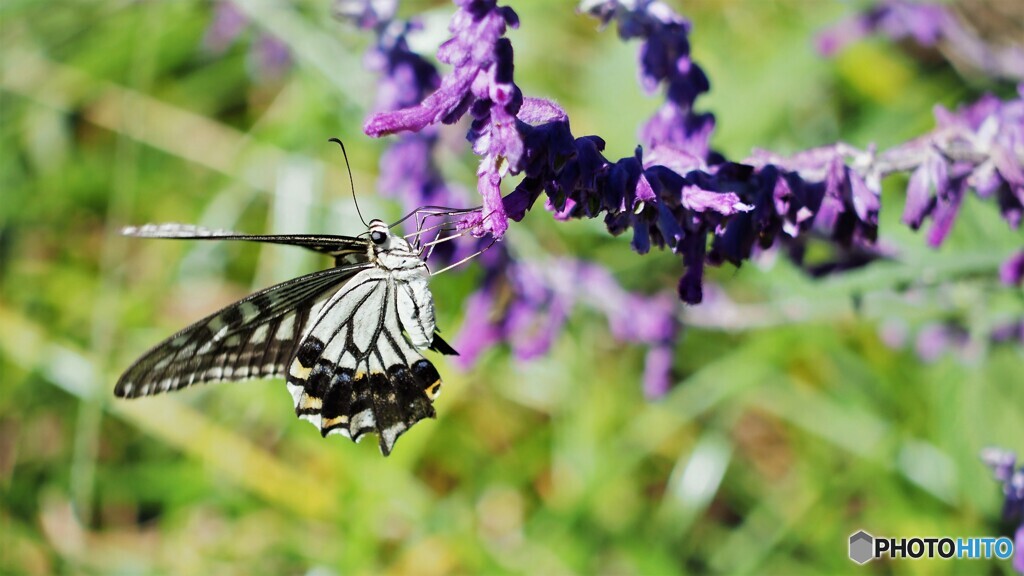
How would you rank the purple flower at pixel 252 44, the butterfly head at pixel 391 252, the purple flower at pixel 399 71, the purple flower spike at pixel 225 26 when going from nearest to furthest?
1. the butterfly head at pixel 391 252
2. the purple flower at pixel 399 71
3. the purple flower at pixel 252 44
4. the purple flower spike at pixel 225 26

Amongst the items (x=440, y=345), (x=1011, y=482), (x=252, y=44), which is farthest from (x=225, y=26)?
(x=1011, y=482)

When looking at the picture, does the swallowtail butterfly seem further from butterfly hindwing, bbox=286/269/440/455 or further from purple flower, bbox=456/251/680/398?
purple flower, bbox=456/251/680/398

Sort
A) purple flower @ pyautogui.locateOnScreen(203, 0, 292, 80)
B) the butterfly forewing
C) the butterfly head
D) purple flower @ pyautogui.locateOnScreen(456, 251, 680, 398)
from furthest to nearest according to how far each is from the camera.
Answer: purple flower @ pyautogui.locateOnScreen(203, 0, 292, 80)
purple flower @ pyautogui.locateOnScreen(456, 251, 680, 398)
the butterfly head
the butterfly forewing

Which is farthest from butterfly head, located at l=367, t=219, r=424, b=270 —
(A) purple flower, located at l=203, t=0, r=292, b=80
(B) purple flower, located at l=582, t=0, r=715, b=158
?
(A) purple flower, located at l=203, t=0, r=292, b=80

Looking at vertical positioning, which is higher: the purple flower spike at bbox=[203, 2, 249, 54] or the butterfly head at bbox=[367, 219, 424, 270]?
the purple flower spike at bbox=[203, 2, 249, 54]

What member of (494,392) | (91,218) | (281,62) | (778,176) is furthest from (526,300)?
(91,218)

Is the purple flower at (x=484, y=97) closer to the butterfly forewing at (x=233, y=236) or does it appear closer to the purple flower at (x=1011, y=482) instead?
the butterfly forewing at (x=233, y=236)

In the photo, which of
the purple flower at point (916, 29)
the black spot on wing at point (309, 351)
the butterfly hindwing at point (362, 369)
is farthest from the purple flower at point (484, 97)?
the purple flower at point (916, 29)

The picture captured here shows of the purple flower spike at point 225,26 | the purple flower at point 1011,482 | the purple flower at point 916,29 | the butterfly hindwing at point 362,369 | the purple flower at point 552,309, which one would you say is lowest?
the purple flower at point 1011,482
